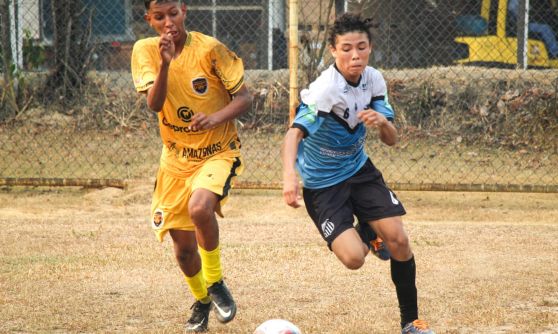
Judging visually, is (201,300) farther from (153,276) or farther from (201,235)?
(153,276)

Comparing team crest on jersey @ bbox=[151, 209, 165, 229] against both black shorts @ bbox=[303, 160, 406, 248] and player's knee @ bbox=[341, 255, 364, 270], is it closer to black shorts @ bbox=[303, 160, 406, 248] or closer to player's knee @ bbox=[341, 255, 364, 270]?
black shorts @ bbox=[303, 160, 406, 248]

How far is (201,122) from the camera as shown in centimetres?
505

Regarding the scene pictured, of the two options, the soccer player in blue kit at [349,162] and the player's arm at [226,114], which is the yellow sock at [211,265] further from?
the player's arm at [226,114]

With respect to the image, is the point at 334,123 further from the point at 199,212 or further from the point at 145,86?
the point at 145,86

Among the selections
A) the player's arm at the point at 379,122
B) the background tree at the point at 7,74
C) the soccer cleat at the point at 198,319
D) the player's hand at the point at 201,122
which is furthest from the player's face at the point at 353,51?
the background tree at the point at 7,74

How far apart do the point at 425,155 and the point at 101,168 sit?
4104 millimetres

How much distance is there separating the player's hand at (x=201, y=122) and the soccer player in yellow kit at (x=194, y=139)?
7cm

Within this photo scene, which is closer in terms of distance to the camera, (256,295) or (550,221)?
(256,295)

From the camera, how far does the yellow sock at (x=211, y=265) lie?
527 centimetres

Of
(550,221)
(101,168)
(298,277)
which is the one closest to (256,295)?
(298,277)

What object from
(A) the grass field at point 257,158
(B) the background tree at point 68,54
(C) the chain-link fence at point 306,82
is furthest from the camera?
(B) the background tree at point 68,54

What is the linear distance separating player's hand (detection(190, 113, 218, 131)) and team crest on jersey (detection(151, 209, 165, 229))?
55 cm

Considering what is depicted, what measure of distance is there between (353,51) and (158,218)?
1417 millimetres

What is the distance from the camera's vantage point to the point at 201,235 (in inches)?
205
